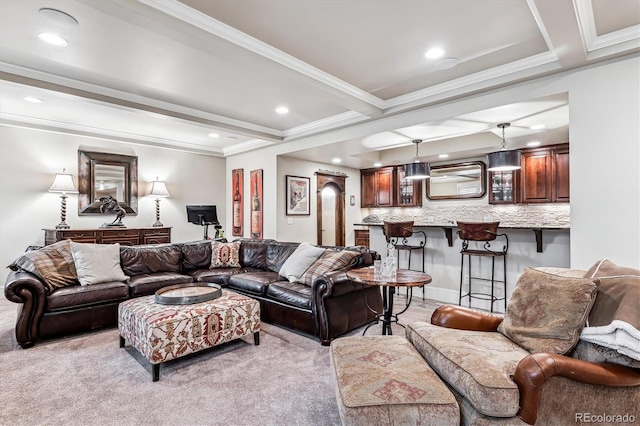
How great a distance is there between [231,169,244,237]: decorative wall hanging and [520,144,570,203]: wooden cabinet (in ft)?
17.4

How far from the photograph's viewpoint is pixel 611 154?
2.80 m

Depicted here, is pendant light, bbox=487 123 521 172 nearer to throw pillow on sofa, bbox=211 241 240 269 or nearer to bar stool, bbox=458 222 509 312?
bar stool, bbox=458 222 509 312

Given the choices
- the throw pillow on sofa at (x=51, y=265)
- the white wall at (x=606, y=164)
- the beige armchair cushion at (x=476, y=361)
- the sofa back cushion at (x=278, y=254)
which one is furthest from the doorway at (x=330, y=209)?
the beige armchair cushion at (x=476, y=361)

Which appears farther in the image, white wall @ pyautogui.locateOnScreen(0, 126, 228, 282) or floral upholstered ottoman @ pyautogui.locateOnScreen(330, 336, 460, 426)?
white wall @ pyautogui.locateOnScreen(0, 126, 228, 282)

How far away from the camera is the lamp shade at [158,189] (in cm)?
611

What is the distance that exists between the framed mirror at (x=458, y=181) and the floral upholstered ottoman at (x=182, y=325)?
5.09m

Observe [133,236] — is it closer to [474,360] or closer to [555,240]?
[474,360]

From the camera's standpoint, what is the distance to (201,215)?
6418mm

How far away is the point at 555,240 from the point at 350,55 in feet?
9.80

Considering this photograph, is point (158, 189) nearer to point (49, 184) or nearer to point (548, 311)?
point (49, 184)

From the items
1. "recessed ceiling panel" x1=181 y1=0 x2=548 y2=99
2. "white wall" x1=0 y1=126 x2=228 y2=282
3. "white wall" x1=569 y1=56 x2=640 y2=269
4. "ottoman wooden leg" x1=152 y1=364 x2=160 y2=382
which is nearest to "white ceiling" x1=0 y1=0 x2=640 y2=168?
"recessed ceiling panel" x1=181 y1=0 x2=548 y2=99

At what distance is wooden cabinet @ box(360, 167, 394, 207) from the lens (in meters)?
7.62

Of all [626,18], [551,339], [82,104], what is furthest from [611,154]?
[82,104]

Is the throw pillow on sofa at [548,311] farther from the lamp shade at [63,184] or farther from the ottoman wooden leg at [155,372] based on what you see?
the lamp shade at [63,184]
